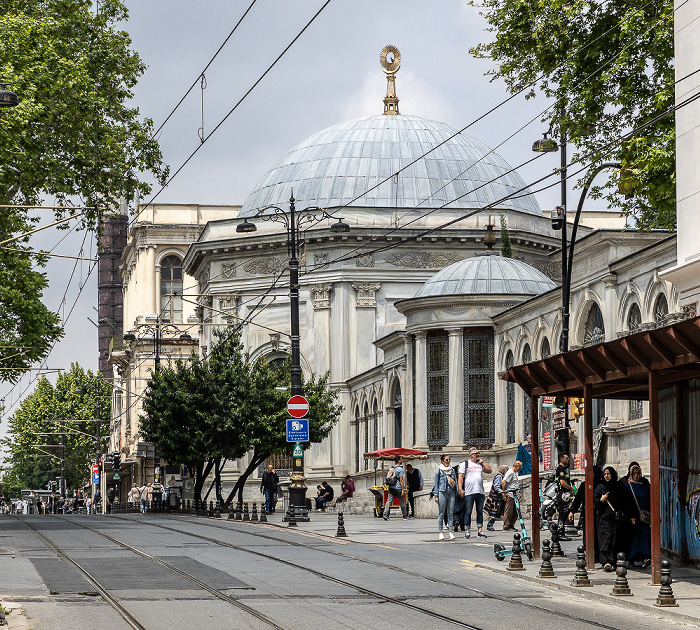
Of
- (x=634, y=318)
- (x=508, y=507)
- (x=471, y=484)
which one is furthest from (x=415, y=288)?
(x=471, y=484)

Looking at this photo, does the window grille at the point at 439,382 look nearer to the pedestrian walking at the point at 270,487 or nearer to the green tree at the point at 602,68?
the pedestrian walking at the point at 270,487

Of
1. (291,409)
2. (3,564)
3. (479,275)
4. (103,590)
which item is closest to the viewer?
(103,590)

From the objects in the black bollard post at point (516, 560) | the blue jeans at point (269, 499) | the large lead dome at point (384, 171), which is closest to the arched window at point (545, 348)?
the blue jeans at point (269, 499)

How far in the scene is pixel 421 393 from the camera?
40.2 metres

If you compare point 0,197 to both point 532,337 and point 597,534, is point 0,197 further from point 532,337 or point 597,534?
point 597,534

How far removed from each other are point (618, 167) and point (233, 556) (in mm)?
9766

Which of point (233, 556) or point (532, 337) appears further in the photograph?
point (532, 337)

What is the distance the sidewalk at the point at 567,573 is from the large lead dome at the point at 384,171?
3259 centimetres

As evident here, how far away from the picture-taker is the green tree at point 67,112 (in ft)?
103

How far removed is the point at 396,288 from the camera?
→ 188 feet

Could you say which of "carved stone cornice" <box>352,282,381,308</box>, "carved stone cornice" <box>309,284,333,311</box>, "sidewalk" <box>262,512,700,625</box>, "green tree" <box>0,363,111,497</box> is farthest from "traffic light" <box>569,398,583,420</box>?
"green tree" <box>0,363,111,497</box>

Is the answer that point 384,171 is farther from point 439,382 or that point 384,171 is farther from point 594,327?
point 594,327

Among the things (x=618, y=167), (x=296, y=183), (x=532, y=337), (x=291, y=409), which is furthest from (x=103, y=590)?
(x=296, y=183)

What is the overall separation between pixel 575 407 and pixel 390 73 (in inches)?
1611
